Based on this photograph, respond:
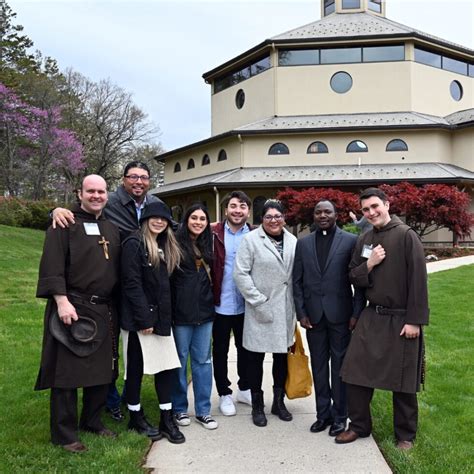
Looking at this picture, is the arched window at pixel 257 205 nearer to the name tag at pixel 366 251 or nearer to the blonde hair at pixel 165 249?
the blonde hair at pixel 165 249

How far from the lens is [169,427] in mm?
4297

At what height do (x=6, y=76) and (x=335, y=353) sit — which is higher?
(x=6, y=76)

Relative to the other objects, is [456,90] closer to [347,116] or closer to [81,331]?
[347,116]

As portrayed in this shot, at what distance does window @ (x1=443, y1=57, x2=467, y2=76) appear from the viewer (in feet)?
93.0

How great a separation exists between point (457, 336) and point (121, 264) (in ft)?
19.0

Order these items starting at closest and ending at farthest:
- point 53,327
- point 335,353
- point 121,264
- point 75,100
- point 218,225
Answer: point 53,327 < point 121,264 < point 335,353 < point 218,225 < point 75,100

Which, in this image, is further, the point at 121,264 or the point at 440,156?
the point at 440,156

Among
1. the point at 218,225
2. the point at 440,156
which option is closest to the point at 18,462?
the point at 218,225

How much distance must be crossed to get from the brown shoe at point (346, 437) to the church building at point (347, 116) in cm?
2079

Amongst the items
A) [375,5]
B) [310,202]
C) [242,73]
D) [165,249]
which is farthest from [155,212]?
[375,5]

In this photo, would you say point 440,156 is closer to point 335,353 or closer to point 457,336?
point 457,336

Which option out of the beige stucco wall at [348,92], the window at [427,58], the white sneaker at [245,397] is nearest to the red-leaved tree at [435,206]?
the beige stucco wall at [348,92]

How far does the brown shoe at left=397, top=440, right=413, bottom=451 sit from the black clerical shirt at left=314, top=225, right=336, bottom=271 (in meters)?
1.59

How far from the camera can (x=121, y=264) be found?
4168 mm
